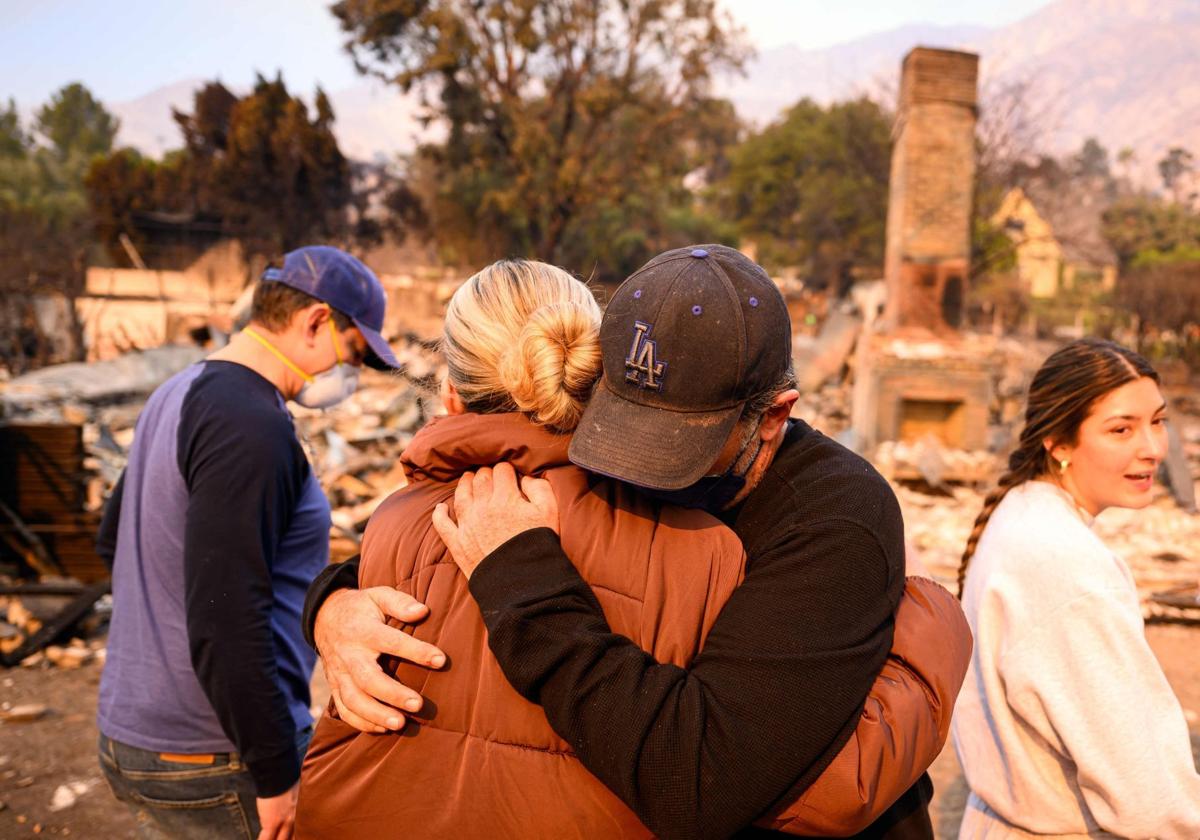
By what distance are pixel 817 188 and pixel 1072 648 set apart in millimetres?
27613

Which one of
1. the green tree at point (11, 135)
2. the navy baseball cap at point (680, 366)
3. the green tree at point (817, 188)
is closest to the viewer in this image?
the navy baseball cap at point (680, 366)

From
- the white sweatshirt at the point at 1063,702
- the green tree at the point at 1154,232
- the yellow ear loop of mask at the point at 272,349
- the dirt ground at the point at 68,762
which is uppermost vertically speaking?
the green tree at the point at 1154,232

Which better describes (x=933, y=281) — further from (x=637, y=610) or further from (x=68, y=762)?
(x=637, y=610)

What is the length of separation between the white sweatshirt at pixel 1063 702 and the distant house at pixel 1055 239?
1825cm

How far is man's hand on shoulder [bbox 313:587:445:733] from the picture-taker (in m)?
1.11

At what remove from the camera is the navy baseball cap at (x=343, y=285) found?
7.49 feet

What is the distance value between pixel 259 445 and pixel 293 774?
74 centimetres

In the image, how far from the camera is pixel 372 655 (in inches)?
45.7

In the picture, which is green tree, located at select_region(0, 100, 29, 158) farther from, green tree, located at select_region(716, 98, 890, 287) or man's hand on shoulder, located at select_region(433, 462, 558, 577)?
man's hand on shoulder, located at select_region(433, 462, 558, 577)

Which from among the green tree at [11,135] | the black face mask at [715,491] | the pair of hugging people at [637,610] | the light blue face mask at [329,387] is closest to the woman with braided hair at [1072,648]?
the pair of hugging people at [637,610]

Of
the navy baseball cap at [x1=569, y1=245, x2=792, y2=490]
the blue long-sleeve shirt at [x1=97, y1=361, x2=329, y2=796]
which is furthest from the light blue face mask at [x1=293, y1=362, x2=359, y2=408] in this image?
the navy baseball cap at [x1=569, y1=245, x2=792, y2=490]

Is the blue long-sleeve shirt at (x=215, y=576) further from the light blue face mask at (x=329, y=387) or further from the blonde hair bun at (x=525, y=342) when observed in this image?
the blonde hair bun at (x=525, y=342)

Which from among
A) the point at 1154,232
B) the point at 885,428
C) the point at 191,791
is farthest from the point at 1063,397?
the point at 1154,232

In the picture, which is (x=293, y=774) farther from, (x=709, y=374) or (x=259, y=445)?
(x=709, y=374)
